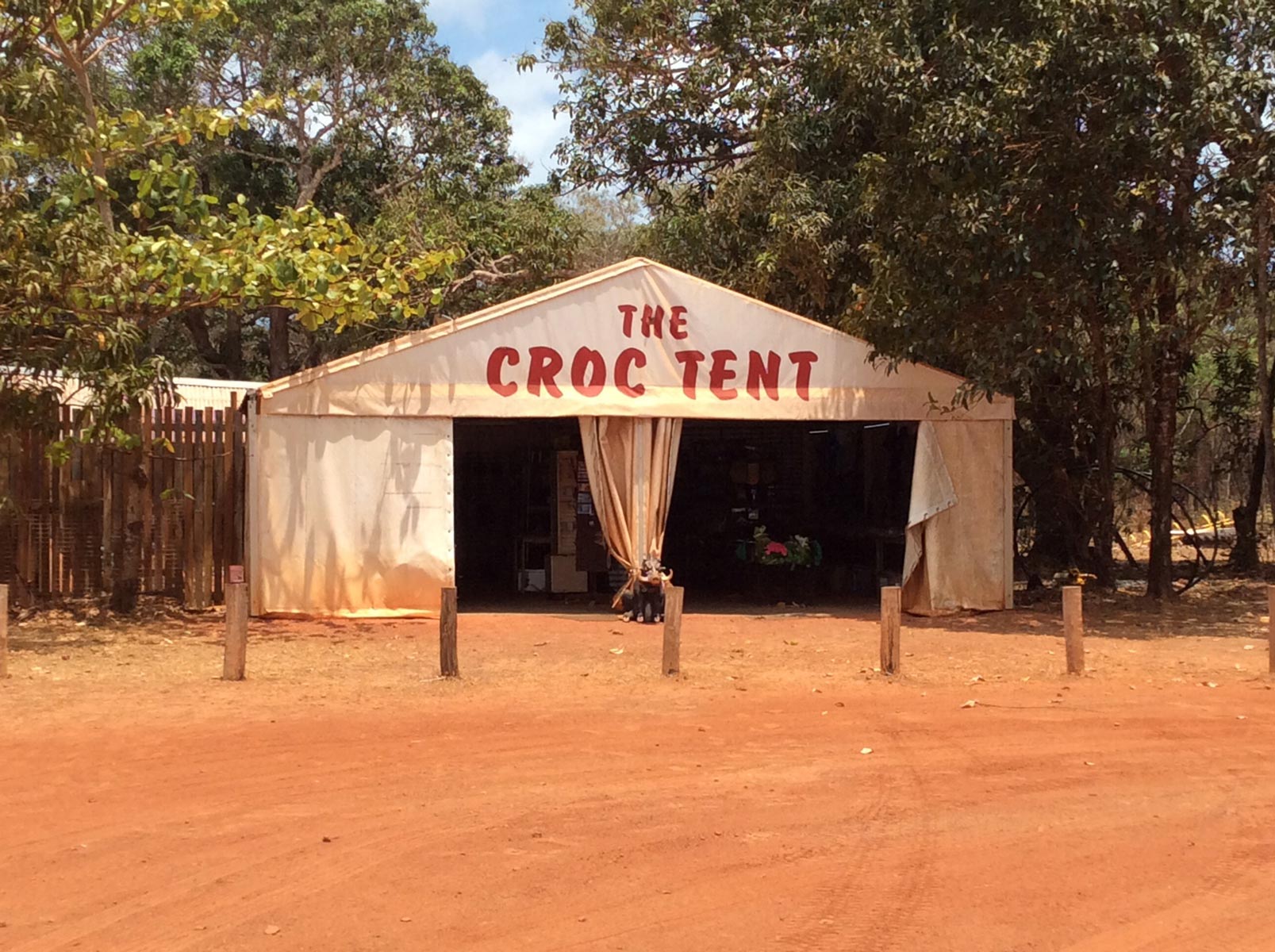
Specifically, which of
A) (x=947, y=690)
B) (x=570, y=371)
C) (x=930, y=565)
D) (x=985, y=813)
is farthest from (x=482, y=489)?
(x=985, y=813)

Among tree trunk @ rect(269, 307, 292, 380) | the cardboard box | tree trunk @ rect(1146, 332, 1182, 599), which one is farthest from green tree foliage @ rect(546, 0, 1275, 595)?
tree trunk @ rect(269, 307, 292, 380)

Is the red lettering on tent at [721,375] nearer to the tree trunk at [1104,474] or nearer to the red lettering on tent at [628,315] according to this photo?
the red lettering on tent at [628,315]

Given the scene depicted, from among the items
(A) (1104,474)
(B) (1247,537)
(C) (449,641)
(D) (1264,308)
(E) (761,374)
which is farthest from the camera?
(B) (1247,537)

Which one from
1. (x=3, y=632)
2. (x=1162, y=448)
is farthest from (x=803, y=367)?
(x=3, y=632)

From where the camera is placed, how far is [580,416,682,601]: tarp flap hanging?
43.3 ft

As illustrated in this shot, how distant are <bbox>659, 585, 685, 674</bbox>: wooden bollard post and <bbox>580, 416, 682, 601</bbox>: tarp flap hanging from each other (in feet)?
11.9

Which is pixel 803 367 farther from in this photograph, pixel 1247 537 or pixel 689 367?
pixel 1247 537

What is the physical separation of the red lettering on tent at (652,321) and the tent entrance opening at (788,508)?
13.0 feet

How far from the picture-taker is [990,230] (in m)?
11.9

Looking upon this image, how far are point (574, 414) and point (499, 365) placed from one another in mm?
906

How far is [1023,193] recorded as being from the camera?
11.9m

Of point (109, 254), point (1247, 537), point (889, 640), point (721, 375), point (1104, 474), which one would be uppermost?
point (109, 254)

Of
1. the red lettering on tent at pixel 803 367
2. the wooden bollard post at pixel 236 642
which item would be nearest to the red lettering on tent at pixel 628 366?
the red lettering on tent at pixel 803 367

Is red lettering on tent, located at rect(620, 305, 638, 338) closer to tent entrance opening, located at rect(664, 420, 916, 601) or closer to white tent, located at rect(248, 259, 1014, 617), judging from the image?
white tent, located at rect(248, 259, 1014, 617)
